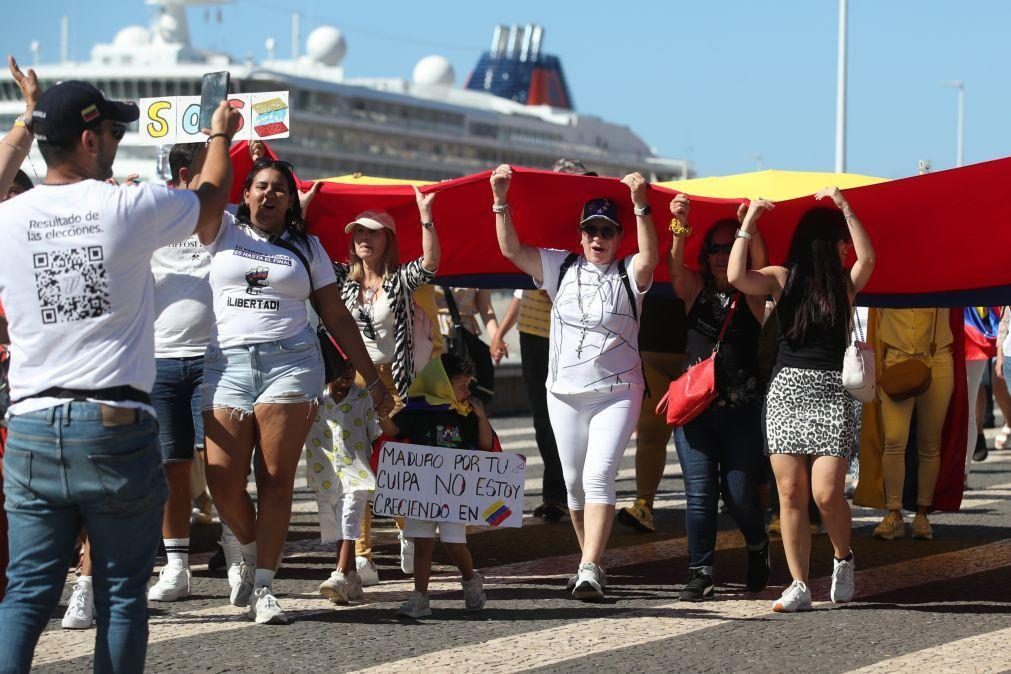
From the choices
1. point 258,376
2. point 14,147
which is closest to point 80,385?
point 14,147

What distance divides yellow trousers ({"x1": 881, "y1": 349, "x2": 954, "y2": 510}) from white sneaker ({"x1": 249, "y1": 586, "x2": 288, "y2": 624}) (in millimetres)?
4019

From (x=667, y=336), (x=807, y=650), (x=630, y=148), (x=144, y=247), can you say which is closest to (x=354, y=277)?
(x=667, y=336)

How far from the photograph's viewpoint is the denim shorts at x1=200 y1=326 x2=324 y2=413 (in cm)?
610

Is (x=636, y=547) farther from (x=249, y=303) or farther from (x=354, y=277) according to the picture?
(x=249, y=303)

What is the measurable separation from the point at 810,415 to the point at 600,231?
4.09 ft

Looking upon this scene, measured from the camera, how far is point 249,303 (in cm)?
→ 611

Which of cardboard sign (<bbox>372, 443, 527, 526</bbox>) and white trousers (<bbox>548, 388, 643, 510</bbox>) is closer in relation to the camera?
cardboard sign (<bbox>372, 443, 527, 526</bbox>)

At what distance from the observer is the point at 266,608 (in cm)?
617

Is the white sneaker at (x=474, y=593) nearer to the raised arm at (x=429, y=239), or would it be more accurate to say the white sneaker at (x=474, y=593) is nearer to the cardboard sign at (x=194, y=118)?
the raised arm at (x=429, y=239)

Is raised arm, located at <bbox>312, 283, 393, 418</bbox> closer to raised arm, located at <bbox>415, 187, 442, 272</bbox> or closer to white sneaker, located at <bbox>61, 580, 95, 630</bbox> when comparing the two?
raised arm, located at <bbox>415, 187, 442, 272</bbox>

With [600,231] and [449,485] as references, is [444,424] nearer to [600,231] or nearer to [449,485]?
[449,485]

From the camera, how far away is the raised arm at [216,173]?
425 centimetres

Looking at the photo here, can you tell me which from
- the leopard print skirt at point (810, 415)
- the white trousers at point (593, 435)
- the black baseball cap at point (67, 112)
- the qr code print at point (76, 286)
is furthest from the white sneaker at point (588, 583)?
the black baseball cap at point (67, 112)

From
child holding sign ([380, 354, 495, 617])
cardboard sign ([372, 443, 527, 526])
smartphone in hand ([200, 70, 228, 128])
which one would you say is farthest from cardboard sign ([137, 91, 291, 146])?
cardboard sign ([372, 443, 527, 526])
